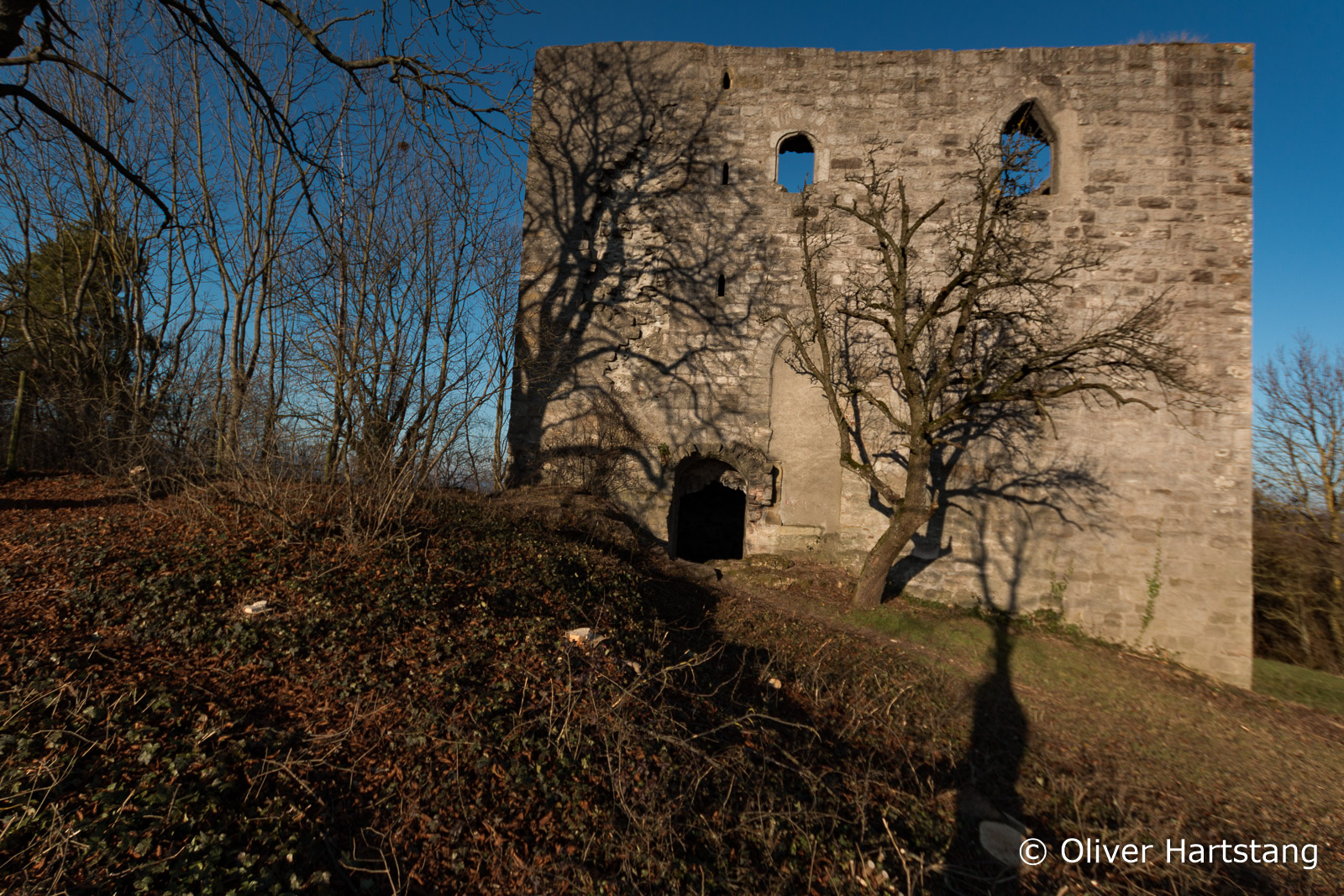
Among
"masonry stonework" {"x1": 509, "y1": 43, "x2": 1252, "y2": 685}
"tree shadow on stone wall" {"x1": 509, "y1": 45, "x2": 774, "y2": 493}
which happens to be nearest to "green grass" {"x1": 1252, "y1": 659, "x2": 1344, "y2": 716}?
"masonry stonework" {"x1": 509, "y1": 43, "x2": 1252, "y2": 685}

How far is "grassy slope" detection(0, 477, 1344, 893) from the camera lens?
269cm

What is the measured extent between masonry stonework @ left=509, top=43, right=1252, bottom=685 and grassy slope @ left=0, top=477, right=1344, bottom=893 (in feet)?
11.4

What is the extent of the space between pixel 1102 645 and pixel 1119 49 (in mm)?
9477

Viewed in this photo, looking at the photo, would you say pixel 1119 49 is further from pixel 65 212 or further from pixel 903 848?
pixel 65 212

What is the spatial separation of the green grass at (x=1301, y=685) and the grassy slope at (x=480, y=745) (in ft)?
10.2

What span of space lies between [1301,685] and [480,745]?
12.7m

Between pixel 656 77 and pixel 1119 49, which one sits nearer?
pixel 1119 49

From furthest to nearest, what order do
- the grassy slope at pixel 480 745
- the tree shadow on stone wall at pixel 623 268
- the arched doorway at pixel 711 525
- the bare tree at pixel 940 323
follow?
the arched doorway at pixel 711 525, the tree shadow on stone wall at pixel 623 268, the bare tree at pixel 940 323, the grassy slope at pixel 480 745

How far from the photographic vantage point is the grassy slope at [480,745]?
2.69m

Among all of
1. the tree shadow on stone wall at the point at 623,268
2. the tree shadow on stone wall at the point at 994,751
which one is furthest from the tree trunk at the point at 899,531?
the tree shadow on stone wall at the point at 623,268

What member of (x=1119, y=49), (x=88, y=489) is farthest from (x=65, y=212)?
(x=1119, y=49)

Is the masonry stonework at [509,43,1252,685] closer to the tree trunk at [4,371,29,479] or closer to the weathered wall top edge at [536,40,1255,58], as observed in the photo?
the weathered wall top edge at [536,40,1255,58]

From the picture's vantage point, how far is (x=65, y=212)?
8.67 meters

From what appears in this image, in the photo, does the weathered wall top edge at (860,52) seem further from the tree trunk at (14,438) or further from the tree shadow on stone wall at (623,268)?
the tree trunk at (14,438)
